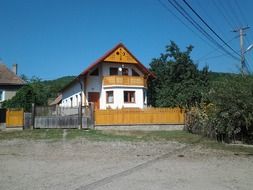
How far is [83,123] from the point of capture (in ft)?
92.0

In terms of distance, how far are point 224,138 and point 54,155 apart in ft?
41.5

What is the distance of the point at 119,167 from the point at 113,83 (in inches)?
1023

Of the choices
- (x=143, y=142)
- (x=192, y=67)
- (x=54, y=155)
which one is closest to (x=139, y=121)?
(x=143, y=142)

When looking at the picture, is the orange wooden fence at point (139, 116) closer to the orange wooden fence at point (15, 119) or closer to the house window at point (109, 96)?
the orange wooden fence at point (15, 119)

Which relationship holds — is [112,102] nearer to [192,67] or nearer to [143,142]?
[192,67]

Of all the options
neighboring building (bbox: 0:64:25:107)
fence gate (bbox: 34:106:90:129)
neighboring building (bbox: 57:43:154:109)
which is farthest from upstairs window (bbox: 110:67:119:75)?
neighboring building (bbox: 0:64:25:107)

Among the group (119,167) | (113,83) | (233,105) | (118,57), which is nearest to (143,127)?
(233,105)

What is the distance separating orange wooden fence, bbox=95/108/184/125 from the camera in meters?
28.3

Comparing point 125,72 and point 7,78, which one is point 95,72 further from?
point 7,78

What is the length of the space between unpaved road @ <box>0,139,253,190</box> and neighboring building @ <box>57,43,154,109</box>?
19144mm

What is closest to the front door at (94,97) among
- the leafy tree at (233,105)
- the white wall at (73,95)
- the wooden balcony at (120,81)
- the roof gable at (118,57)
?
the wooden balcony at (120,81)

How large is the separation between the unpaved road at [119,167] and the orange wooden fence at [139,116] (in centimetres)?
920

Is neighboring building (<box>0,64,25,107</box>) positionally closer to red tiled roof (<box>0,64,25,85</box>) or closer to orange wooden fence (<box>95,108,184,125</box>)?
red tiled roof (<box>0,64,25,85</box>)

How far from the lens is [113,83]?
37.9 meters
